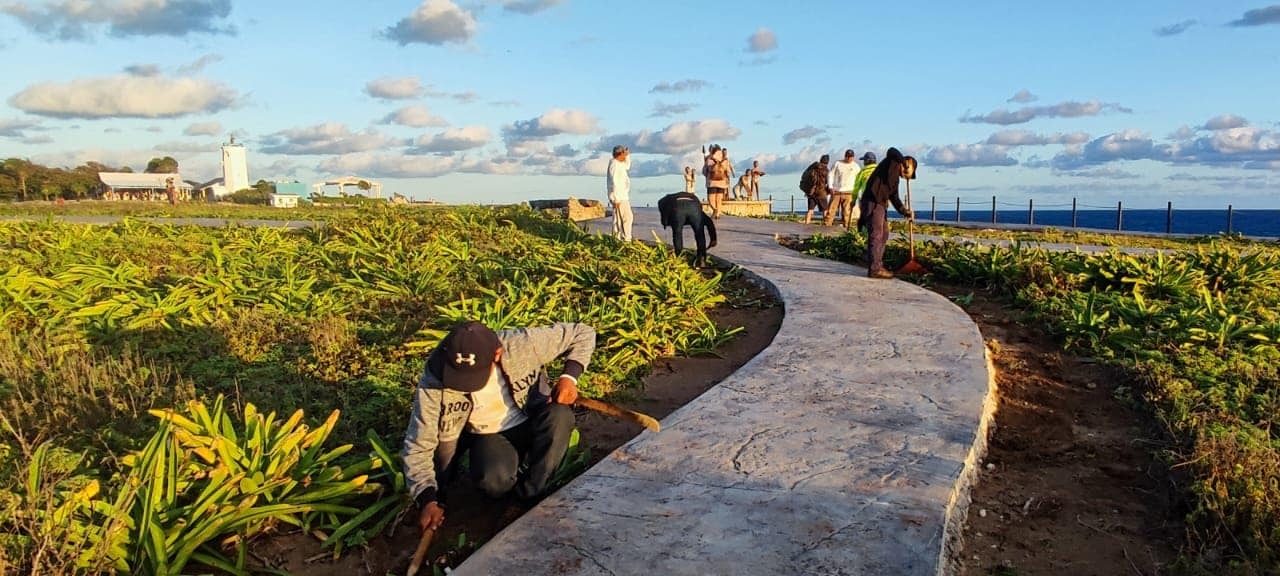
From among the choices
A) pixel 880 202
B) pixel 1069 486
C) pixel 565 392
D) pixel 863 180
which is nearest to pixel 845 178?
pixel 863 180

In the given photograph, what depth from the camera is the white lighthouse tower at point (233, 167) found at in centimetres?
6906

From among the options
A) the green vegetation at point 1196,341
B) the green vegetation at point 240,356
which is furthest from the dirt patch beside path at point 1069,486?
the green vegetation at point 240,356

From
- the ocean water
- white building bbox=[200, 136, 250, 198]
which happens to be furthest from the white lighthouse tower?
the ocean water

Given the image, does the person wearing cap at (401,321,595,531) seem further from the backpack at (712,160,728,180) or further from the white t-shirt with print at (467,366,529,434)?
the backpack at (712,160,728,180)

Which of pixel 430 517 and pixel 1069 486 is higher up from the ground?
pixel 430 517

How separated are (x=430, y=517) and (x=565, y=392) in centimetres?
87

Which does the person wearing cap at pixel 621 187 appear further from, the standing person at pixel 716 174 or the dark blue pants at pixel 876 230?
the standing person at pixel 716 174

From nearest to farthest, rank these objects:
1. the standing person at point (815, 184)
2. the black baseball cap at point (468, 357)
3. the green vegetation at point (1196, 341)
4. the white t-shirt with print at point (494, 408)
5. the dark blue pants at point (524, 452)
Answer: the green vegetation at point (1196, 341)
the black baseball cap at point (468, 357)
the dark blue pants at point (524, 452)
the white t-shirt with print at point (494, 408)
the standing person at point (815, 184)

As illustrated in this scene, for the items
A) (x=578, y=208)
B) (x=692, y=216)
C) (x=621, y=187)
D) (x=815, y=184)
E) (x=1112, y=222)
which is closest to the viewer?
(x=692, y=216)

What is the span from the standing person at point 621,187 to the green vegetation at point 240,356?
799mm

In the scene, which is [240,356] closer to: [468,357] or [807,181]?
[468,357]

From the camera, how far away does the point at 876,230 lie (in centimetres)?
811

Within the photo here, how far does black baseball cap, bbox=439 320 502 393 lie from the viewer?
3266 millimetres

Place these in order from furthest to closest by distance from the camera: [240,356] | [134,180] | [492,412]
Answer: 1. [134,180]
2. [240,356]
3. [492,412]
